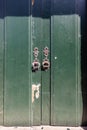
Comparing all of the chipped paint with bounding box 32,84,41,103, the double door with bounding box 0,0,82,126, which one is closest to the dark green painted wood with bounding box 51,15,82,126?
the double door with bounding box 0,0,82,126

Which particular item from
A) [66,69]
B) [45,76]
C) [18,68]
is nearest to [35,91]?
[45,76]

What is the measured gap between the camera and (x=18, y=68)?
3025 millimetres

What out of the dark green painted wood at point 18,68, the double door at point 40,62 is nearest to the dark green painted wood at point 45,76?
the double door at point 40,62

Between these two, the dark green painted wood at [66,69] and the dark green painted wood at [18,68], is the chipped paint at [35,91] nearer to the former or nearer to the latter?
the dark green painted wood at [18,68]

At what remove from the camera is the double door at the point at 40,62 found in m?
3.01

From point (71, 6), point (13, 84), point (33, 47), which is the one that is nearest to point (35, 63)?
point (33, 47)

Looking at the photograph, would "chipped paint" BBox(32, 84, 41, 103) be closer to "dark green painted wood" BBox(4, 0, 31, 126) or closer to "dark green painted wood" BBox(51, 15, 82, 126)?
"dark green painted wood" BBox(4, 0, 31, 126)

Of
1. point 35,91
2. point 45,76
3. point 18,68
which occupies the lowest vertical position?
point 35,91

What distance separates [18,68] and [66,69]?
62 centimetres

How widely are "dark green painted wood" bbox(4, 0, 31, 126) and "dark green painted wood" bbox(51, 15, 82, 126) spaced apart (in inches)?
12.8

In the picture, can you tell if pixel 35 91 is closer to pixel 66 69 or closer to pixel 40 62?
pixel 40 62

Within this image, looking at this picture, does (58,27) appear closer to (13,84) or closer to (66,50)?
(66,50)

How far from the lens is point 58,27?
3008 mm

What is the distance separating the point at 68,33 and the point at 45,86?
75 centimetres
